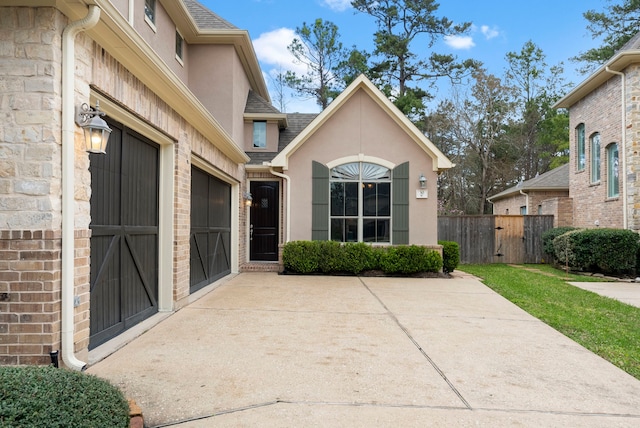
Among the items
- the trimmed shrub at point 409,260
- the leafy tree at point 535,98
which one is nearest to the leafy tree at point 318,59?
the leafy tree at point 535,98

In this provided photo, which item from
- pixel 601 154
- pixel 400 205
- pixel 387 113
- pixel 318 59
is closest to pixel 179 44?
pixel 387 113

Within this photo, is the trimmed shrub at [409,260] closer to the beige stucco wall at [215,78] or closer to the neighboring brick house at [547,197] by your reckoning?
the beige stucco wall at [215,78]

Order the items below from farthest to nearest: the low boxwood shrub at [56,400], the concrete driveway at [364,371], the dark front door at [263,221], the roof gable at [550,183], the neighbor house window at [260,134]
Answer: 1. the roof gable at [550,183]
2. the neighbor house window at [260,134]
3. the dark front door at [263,221]
4. the concrete driveway at [364,371]
5. the low boxwood shrub at [56,400]

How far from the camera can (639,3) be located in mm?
19484

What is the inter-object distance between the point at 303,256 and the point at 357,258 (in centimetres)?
137

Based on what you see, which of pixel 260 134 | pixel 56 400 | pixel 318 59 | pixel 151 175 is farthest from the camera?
pixel 318 59

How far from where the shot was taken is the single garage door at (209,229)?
722 centimetres

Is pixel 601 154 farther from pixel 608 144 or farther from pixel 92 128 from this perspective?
pixel 92 128

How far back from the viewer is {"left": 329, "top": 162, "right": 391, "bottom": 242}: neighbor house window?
Answer: 10.3 m

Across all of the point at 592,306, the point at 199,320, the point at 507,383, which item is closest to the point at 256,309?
the point at 199,320

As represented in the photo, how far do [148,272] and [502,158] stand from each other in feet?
76.9

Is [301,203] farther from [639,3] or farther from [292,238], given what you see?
[639,3]

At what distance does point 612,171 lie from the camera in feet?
39.1

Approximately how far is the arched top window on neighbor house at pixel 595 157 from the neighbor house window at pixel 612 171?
755 mm
